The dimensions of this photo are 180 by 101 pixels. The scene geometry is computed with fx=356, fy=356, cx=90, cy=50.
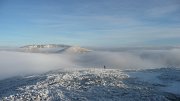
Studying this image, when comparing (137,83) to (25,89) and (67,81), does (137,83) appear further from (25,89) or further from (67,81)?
(25,89)

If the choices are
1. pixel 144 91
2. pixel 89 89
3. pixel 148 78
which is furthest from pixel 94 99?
pixel 148 78

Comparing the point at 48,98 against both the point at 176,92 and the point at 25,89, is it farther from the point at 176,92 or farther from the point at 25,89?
the point at 176,92

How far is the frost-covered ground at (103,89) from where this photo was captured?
4069 centimetres

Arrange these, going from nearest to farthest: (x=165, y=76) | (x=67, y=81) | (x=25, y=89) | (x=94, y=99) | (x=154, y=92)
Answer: (x=94, y=99) → (x=154, y=92) → (x=25, y=89) → (x=67, y=81) → (x=165, y=76)

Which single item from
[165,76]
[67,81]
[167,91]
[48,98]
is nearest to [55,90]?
[48,98]

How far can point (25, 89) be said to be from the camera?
46.4m

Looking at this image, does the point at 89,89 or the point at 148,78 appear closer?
the point at 89,89

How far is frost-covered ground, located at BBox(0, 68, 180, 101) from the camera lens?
4069 centimetres

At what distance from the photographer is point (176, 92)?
142ft

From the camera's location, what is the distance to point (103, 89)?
4381 centimetres

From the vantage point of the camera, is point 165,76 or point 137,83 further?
point 165,76

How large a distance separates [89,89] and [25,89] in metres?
8.70

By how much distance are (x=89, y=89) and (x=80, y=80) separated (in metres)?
6.89

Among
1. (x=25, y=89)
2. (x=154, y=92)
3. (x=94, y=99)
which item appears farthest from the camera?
(x=25, y=89)
